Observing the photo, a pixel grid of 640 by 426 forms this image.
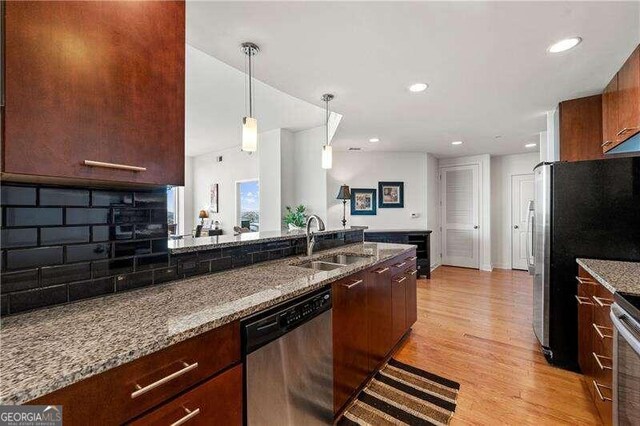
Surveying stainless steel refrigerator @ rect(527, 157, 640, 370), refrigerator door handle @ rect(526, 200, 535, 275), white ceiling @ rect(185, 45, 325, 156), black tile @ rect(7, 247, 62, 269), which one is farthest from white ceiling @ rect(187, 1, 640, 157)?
black tile @ rect(7, 247, 62, 269)

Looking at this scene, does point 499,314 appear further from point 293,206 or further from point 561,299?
point 293,206

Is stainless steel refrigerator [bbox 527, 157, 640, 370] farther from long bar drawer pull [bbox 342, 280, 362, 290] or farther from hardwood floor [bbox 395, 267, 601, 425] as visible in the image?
long bar drawer pull [bbox 342, 280, 362, 290]

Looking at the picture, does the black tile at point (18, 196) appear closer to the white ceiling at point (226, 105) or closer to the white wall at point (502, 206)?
the white ceiling at point (226, 105)

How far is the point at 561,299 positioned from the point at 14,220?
340cm

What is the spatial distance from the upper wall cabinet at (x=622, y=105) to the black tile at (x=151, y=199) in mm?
2946

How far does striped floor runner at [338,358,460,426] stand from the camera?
1710 mm

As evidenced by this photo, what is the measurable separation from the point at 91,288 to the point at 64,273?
0.12 meters

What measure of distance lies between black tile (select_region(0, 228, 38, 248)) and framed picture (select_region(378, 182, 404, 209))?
5.12 meters

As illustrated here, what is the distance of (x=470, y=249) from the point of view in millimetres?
5922

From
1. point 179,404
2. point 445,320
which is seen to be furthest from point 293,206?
point 179,404

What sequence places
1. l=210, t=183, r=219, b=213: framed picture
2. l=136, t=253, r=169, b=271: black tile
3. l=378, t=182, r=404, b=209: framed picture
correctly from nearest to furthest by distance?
1. l=136, t=253, r=169, b=271: black tile
2. l=378, t=182, r=404, b=209: framed picture
3. l=210, t=183, r=219, b=213: framed picture

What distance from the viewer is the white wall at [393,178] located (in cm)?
554

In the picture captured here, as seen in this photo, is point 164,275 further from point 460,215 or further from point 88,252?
point 460,215

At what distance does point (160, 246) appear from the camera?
1.42 metres
